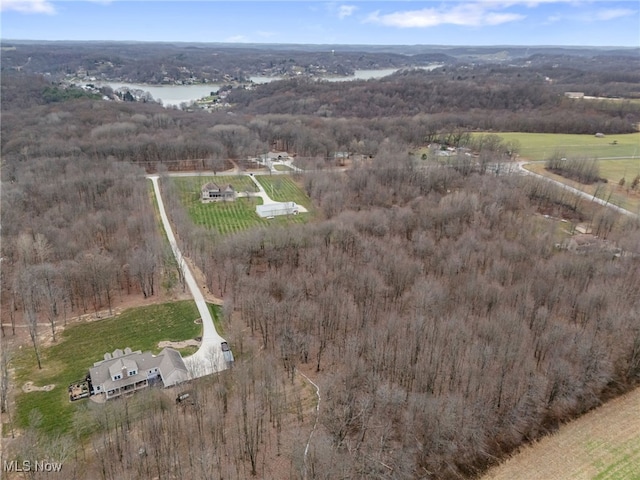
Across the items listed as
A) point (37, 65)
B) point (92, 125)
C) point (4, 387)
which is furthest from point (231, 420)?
point (37, 65)

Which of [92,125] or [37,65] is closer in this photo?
[92,125]

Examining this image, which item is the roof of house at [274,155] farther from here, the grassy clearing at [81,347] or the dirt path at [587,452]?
the dirt path at [587,452]

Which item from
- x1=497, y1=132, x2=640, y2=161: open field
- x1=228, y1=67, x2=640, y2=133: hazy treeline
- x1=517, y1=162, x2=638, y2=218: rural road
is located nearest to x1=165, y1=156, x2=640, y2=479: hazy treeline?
x1=517, y1=162, x2=638, y2=218: rural road

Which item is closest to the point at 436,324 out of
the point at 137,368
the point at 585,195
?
the point at 137,368

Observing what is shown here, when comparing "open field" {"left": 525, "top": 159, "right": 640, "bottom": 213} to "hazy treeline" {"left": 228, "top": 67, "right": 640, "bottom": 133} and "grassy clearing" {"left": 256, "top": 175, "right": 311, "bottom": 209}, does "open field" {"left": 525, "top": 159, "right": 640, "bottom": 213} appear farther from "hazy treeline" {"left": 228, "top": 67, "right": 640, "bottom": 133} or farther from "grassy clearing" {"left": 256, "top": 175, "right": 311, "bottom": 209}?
"grassy clearing" {"left": 256, "top": 175, "right": 311, "bottom": 209}

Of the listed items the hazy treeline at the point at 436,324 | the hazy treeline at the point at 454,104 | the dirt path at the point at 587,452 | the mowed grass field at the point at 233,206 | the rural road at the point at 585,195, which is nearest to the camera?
the dirt path at the point at 587,452

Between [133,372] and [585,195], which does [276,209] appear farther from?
[585,195]

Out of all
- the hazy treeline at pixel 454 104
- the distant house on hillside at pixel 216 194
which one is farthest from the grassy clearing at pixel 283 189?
the hazy treeline at pixel 454 104

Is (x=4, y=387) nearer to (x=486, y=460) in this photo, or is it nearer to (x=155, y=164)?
(x=486, y=460)
